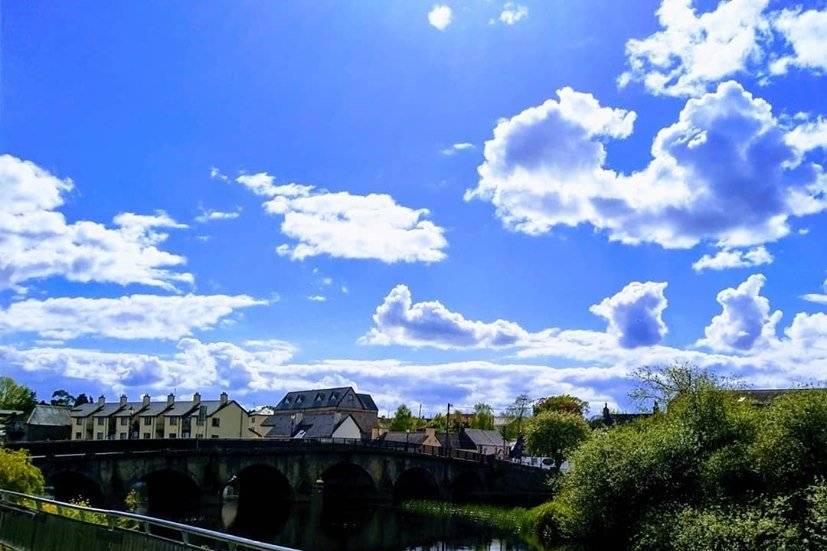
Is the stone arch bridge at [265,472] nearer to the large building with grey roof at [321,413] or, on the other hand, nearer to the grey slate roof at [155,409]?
the large building with grey roof at [321,413]

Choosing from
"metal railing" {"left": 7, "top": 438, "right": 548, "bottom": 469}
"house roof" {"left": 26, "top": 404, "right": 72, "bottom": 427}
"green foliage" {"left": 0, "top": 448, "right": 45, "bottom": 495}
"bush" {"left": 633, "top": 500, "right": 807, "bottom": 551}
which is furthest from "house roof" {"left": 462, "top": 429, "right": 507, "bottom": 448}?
"green foliage" {"left": 0, "top": 448, "right": 45, "bottom": 495}

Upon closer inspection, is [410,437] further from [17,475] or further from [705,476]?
[17,475]

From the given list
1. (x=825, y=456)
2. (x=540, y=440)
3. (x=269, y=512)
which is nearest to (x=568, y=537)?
(x=825, y=456)

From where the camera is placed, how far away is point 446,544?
46.7 metres

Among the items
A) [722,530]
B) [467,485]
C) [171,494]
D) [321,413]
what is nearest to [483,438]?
[321,413]

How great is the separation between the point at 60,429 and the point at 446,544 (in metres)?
88.0

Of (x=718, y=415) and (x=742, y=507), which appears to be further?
(x=718, y=415)

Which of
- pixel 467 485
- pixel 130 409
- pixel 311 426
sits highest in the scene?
pixel 130 409

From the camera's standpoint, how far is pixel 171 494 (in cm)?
7419

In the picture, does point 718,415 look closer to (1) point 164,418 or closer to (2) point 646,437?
(2) point 646,437

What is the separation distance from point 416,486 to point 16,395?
77.2m

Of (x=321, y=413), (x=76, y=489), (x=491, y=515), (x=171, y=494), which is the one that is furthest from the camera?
(x=321, y=413)

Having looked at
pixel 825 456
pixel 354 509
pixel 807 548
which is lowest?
pixel 354 509

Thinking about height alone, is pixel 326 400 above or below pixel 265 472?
above
